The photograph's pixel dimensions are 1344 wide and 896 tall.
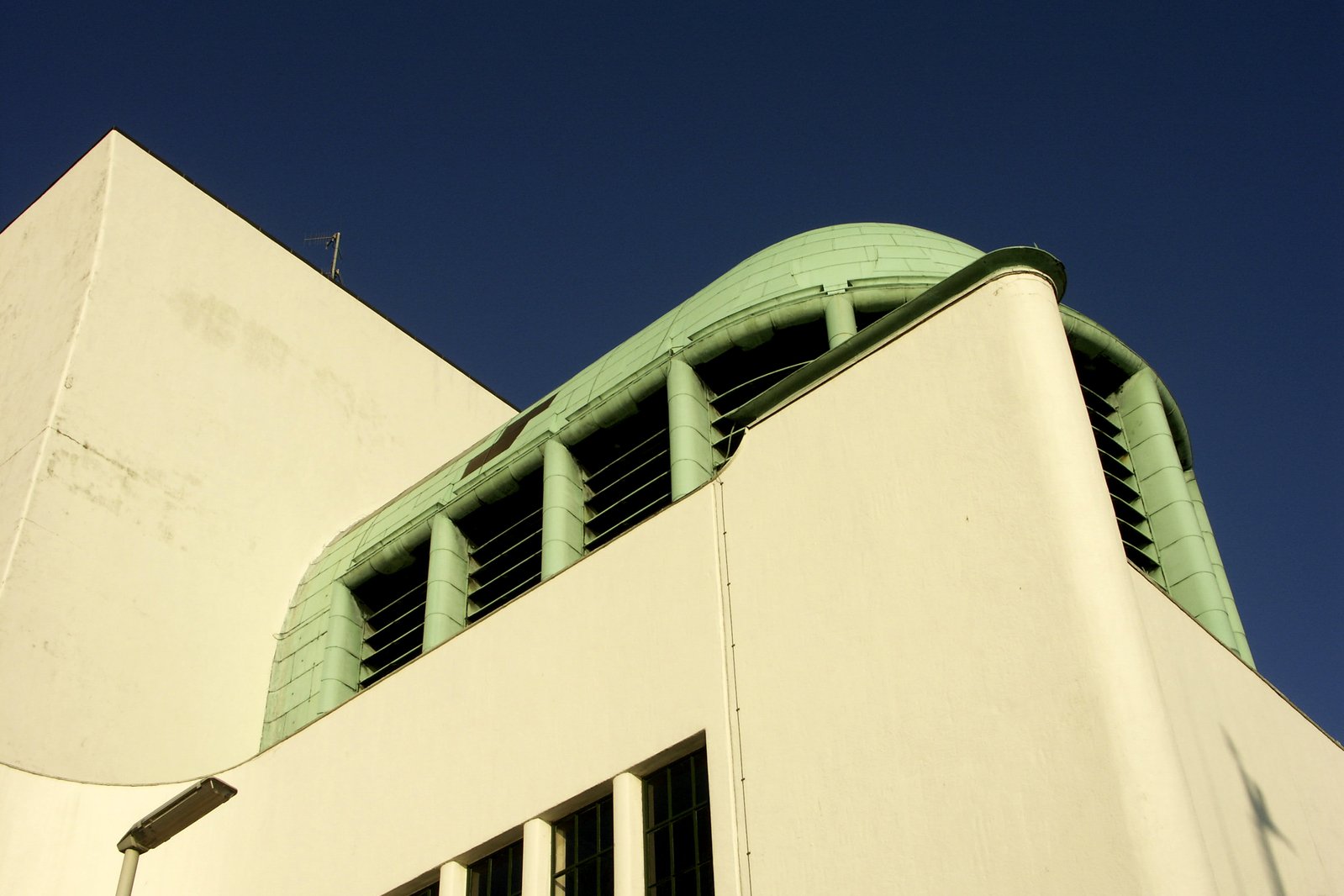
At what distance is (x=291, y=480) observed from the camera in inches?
812

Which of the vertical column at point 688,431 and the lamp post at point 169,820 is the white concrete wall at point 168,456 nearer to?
A: the lamp post at point 169,820

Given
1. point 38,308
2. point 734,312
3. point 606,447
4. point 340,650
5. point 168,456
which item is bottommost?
point 340,650

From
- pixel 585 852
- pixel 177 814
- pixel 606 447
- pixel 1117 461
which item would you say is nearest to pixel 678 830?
pixel 585 852

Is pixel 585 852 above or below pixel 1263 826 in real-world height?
above

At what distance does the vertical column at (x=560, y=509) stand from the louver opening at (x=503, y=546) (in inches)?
12.7

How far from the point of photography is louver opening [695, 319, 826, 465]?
15.5 meters

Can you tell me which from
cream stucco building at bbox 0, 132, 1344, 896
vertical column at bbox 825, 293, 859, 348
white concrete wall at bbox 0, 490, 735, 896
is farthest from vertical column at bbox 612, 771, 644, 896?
vertical column at bbox 825, 293, 859, 348

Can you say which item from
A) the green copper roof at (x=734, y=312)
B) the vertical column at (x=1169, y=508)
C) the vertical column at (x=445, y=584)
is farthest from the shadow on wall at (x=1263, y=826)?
the vertical column at (x=445, y=584)

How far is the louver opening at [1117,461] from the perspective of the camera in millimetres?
14578

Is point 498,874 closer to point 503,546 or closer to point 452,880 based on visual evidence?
point 452,880

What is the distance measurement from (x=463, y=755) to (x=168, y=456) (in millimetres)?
7143

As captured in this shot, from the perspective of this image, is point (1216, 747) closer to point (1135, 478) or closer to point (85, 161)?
point (1135, 478)

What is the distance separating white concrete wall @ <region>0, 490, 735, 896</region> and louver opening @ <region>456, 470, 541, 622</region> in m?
1.59

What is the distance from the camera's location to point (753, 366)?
15828mm
